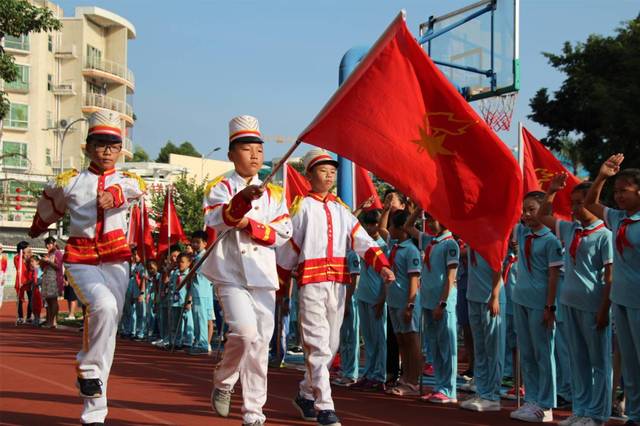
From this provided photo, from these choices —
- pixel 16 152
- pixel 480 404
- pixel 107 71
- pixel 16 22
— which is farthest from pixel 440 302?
pixel 107 71

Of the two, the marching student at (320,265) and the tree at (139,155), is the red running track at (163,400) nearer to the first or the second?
the marching student at (320,265)

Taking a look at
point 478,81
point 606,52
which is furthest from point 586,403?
point 606,52

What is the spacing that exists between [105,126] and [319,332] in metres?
2.44

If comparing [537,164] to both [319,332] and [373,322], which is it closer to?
[373,322]

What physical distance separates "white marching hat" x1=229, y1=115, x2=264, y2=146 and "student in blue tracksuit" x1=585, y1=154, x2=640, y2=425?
275 centimetres

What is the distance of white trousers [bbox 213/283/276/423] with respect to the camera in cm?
694

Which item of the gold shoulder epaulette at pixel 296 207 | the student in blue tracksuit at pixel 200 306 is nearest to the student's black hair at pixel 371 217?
the gold shoulder epaulette at pixel 296 207

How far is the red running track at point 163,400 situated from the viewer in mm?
8031

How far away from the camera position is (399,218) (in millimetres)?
10461

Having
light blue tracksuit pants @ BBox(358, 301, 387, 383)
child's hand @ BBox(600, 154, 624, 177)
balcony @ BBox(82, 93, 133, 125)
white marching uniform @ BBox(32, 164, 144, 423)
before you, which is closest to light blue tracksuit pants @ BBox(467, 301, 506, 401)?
light blue tracksuit pants @ BBox(358, 301, 387, 383)

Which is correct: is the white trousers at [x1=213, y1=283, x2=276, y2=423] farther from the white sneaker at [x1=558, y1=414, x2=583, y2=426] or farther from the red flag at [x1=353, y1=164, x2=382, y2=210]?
the red flag at [x1=353, y1=164, x2=382, y2=210]

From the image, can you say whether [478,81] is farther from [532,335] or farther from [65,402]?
[65,402]

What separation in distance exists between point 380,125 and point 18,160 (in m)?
63.8

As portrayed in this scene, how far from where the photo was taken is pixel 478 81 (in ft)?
56.3
